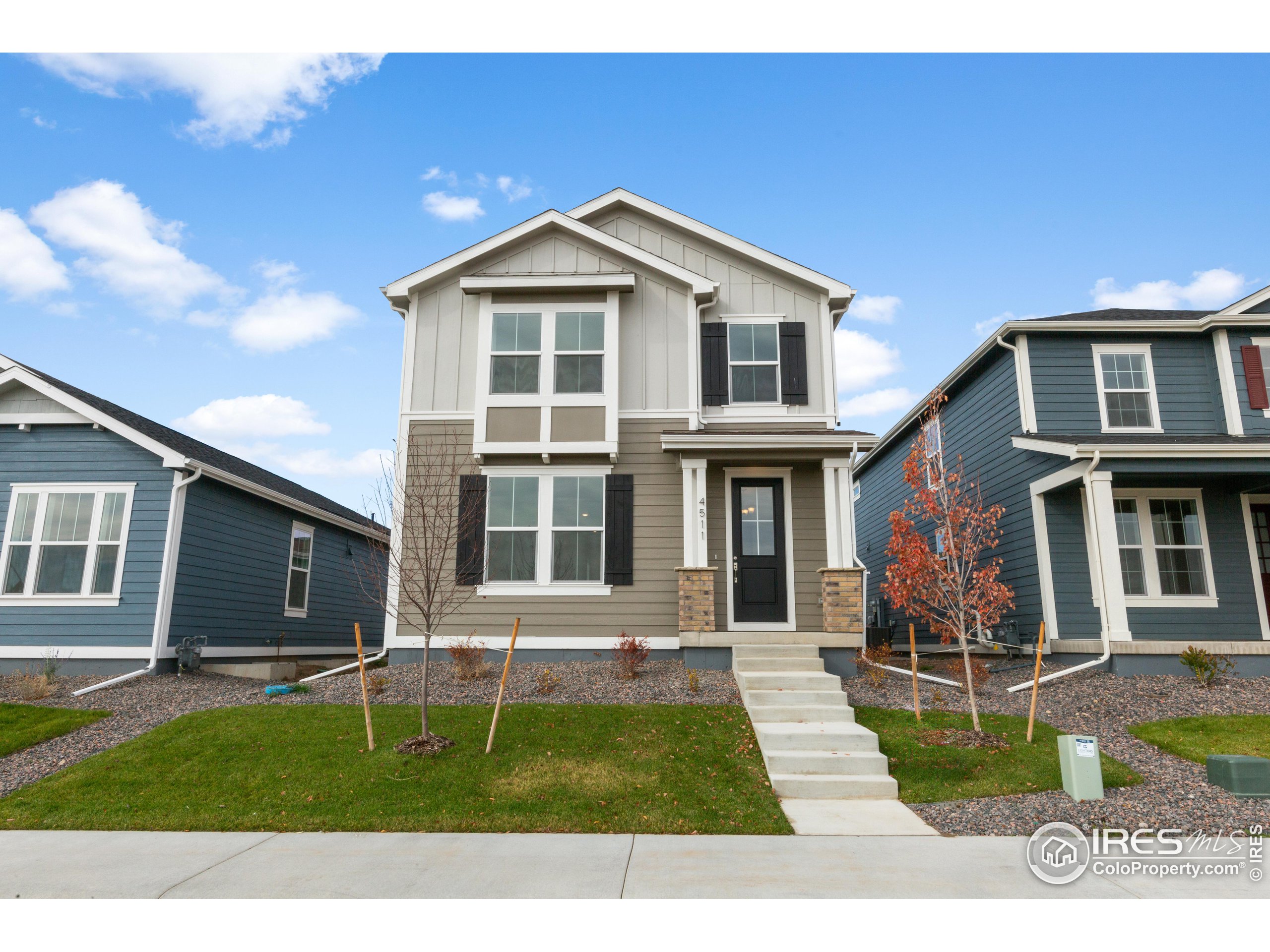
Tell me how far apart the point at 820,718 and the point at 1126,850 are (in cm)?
336

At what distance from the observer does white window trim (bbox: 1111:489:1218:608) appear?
39.5ft

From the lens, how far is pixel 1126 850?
5258 millimetres

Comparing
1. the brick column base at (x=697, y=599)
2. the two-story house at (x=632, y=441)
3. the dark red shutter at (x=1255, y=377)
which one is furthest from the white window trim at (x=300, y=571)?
the dark red shutter at (x=1255, y=377)

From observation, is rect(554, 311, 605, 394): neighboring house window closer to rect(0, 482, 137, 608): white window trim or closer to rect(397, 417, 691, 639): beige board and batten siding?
rect(397, 417, 691, 639): beige board and batten siding

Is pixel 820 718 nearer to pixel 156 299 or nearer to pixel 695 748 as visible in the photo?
pixel 695 748

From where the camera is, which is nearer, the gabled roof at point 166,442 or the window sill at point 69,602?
the window sill at point 69,602

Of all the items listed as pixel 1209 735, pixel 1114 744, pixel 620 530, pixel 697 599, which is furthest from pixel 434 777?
pixel 1209 735

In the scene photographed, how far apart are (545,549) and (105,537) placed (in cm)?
703

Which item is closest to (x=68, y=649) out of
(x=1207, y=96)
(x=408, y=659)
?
(x=408, y=659)

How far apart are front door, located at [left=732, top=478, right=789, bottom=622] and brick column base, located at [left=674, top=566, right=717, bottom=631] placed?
874mm

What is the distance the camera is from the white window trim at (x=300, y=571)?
15297 millimetres

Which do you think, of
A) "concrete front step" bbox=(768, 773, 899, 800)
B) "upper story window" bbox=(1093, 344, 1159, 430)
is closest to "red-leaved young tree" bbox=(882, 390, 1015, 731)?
"concrete front step" bbox=(768, 773, 899, 800)

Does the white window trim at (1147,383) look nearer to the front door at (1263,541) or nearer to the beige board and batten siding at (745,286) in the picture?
the front door at (1263,541)

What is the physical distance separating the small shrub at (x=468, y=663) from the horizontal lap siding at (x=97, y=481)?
5177mm
